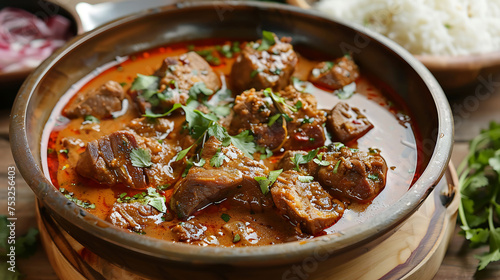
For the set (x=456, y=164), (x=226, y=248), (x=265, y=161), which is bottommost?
(x=456, y=164)

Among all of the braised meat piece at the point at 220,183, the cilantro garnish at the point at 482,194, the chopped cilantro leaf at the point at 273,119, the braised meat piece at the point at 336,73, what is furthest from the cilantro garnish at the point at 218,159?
the cilantro garnish at the point at 482,194

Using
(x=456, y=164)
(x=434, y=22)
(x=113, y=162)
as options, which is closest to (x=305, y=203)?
(x=113, y=162)

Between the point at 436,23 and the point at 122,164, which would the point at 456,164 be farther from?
the point at 122,164

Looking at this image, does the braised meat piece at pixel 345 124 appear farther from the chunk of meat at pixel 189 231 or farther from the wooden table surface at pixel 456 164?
the chunk of meat at pixel 189 231

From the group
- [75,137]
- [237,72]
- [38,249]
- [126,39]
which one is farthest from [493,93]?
[38,249]

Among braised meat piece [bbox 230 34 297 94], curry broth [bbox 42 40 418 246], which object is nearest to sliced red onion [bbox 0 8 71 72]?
curry broth [bbox 42 40 418 246]

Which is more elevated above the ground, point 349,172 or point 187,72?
point 187,72

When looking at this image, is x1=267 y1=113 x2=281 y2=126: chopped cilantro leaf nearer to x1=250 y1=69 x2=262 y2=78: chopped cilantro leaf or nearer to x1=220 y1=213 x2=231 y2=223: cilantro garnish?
x1=250 y1=69 x2=262 y2=78: chopped cilantro leaf
